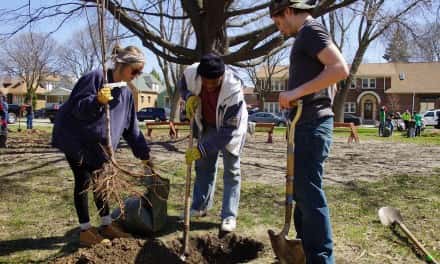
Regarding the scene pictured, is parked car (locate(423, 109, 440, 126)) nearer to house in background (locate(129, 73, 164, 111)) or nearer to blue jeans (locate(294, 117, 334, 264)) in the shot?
blue jeans (locate(294, 117, 334, 264))

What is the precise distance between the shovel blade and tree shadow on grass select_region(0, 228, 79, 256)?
1559mm

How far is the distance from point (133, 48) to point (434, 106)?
169 feet

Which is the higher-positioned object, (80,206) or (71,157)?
(71,157)

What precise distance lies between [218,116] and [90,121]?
1.06 m

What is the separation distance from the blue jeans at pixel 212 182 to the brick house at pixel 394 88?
47.8m

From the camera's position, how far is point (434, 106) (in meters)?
49.2

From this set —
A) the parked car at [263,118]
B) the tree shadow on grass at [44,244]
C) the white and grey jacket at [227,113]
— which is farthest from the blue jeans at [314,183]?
the parked car at [263,118]

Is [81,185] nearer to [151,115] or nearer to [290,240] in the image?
[290,240]

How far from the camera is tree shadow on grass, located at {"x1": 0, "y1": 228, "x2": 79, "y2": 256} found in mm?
3521

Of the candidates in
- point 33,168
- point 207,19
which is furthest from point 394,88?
point 33,168

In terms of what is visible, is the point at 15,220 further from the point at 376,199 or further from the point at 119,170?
the point at 376,199

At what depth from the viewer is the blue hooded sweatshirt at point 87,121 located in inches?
127

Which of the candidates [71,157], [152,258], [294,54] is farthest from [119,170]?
[294,54]

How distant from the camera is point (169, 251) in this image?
11.7 feet
